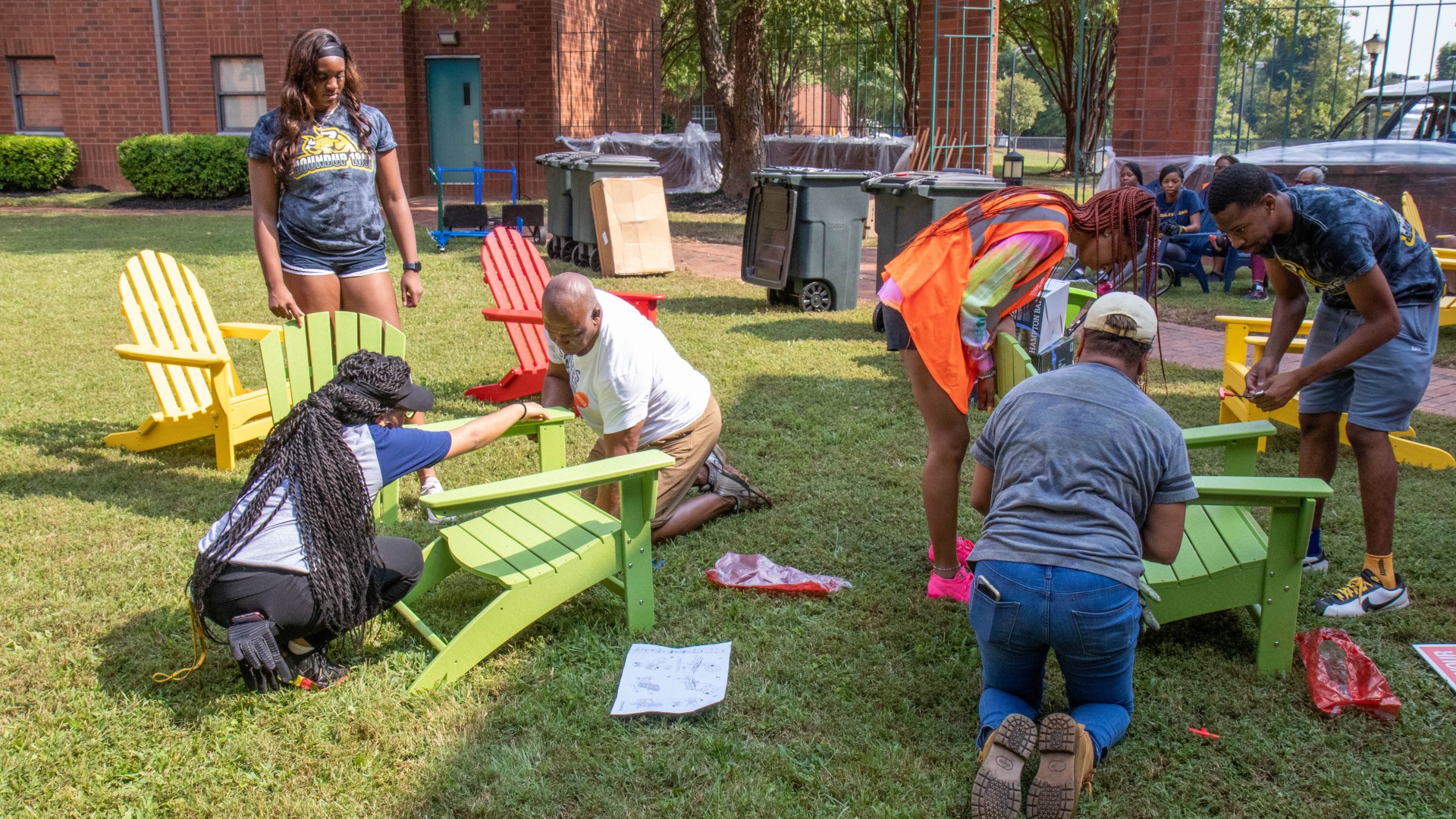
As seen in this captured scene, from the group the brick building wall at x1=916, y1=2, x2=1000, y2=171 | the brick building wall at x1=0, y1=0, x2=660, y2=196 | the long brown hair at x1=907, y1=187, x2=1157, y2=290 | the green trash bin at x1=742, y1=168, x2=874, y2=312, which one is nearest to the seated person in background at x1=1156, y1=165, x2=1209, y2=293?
the green trash bin at x1=742, y1=168, x2=874, y2=312

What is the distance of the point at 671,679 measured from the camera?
129 inches

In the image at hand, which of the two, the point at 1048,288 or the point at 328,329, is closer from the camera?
the point at 328,329

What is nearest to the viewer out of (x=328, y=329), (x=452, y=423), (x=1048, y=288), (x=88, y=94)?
(x=452, y=423)

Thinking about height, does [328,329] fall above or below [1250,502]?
above

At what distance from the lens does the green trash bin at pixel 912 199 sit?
8281 millimetres

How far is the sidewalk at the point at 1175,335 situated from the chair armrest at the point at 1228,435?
7.85 ft

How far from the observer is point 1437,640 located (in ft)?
11.6

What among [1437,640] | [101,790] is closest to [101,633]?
[101,790]

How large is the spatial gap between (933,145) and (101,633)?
43.4 ft

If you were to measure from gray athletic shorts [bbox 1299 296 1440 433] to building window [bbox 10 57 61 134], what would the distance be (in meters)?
23.9

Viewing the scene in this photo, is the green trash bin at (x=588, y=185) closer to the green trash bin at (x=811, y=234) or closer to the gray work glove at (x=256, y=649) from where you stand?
the green trash bin at (x=811, y=234)

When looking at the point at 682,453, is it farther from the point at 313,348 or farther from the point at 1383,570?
the point at 1383,570

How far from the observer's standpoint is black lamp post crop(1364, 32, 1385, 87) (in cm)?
1165

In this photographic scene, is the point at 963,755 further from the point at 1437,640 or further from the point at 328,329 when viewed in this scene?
the point at 328,329
